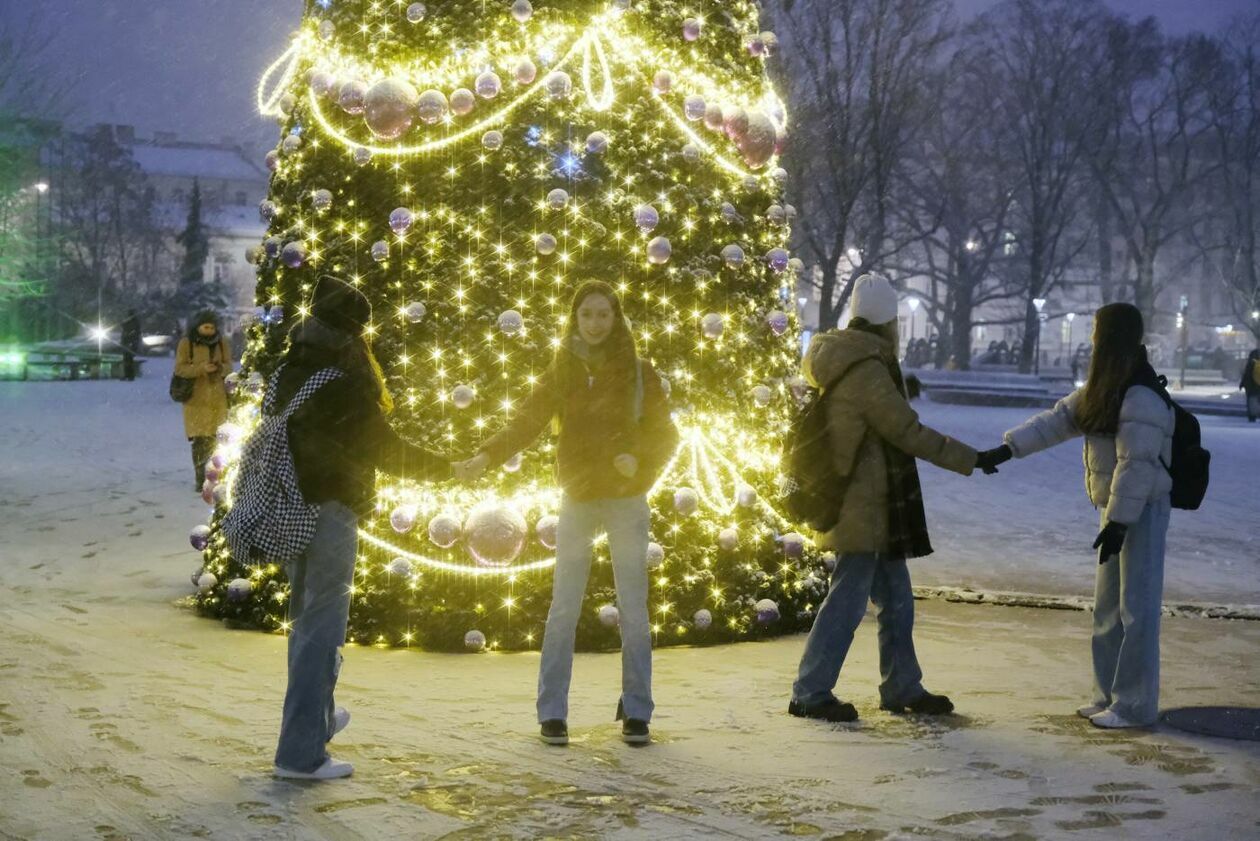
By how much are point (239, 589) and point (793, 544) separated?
3006 millimetres

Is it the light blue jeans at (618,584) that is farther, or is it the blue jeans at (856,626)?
the blue jeans at (856,626)

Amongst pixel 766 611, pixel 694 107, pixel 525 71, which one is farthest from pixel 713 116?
pixel 766 611

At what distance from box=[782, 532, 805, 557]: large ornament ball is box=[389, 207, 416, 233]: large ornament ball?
104 inches

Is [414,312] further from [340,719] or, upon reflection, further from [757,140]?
[340,719]

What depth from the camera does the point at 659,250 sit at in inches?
307

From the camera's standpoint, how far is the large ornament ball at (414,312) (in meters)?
7.71

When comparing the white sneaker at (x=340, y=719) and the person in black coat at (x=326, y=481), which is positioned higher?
the person in black coat at (x=326, y=481)

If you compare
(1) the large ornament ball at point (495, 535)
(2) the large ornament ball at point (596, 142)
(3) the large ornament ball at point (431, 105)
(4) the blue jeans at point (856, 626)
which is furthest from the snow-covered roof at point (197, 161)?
(4) the blue jeans at point (856, 626)

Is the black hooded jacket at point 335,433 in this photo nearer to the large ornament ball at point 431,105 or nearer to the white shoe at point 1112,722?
the large ornament ball at point 431,105

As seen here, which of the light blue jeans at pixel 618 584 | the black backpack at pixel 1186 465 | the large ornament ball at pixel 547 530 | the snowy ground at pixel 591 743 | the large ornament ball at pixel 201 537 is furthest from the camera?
the large ornament ball at pixel 201 537

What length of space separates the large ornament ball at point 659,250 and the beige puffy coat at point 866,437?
1.67 m

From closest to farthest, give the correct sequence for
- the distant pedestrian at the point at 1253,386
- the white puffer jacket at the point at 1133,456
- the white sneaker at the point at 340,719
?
the white sneaker at the point at 340,719 → the white puffer jacket at the point at 1133,456 → the distant pedestrian at the point at 1253,386

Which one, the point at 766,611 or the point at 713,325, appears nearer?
the point at 713,325

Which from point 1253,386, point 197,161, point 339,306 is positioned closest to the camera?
point 339,306
